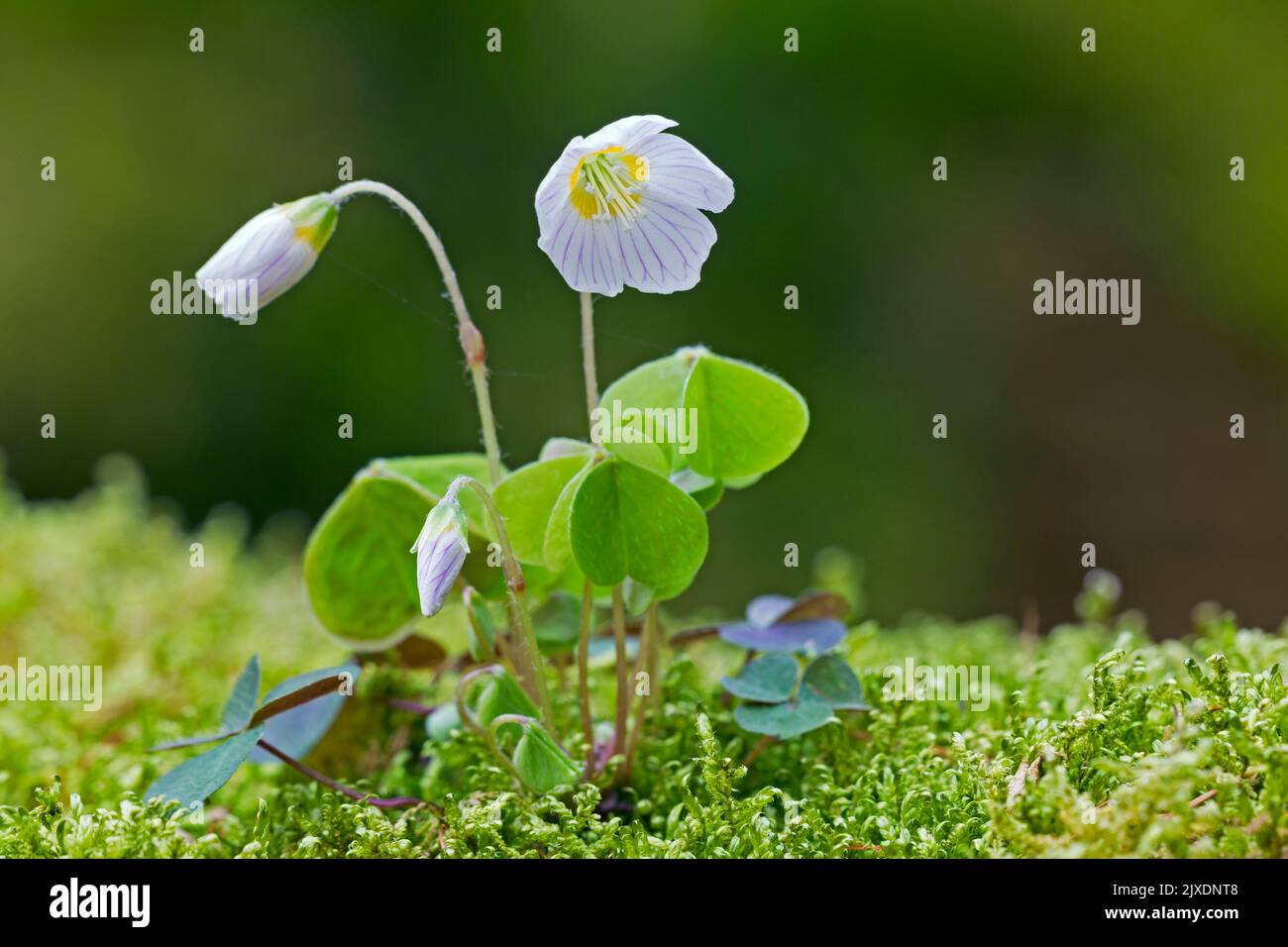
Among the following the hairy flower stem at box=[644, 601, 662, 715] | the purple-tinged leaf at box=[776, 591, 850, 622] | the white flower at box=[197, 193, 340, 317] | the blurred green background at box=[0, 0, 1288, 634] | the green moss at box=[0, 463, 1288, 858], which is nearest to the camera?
the green moss at box=[0, 463, 1288, 858]

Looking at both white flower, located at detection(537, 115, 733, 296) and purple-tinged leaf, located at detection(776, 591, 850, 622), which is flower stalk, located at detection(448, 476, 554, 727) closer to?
white flower, located at detection(537, 115, 733, 296)

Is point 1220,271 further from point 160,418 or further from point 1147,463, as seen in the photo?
point 160,418

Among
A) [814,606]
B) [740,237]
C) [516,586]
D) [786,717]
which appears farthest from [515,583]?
[740,237]

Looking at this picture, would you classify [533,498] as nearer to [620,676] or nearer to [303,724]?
[620,676]

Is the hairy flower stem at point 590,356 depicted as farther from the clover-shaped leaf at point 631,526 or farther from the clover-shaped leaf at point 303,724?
the clover-shaped leaf at point 303,724

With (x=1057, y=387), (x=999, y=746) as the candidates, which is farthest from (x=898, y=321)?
(x=999, y=746)

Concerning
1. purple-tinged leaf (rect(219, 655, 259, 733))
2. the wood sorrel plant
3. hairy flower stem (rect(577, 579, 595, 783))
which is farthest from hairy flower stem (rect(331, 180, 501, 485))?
purple-tinged leaf (rect(219, 655, 259, 733))

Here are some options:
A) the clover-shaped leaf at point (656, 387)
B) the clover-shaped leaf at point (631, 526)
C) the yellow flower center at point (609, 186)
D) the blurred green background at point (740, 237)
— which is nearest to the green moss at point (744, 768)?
the clover-shaped leaf at point (631, 526)
